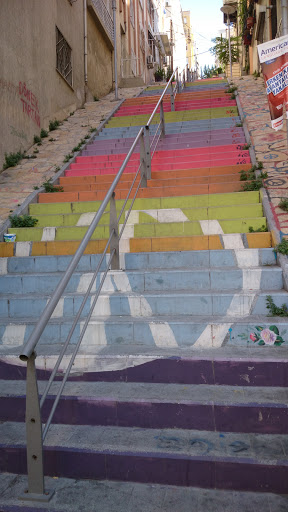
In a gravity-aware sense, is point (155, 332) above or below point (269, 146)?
below

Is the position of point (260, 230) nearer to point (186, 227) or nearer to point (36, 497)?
point (186, 227)

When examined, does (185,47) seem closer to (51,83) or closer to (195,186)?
A: (51,83)

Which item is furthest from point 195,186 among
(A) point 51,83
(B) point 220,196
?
(A) point 51,83

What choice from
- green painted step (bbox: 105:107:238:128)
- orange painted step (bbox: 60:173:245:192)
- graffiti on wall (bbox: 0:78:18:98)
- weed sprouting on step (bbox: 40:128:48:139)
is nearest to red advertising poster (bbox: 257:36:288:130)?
orange painted step (bbox: 60:173:245:192)

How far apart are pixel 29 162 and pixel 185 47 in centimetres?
5868

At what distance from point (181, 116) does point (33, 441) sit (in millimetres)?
9725

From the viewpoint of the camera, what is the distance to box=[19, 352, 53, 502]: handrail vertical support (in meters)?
2.33

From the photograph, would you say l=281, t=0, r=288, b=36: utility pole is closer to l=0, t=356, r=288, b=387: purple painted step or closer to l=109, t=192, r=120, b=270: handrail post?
l=109, t=192, r=120, b=270: handrail post

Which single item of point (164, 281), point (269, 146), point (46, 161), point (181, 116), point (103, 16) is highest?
point (103, 16)

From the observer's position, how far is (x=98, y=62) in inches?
663

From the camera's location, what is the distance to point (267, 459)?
249cm

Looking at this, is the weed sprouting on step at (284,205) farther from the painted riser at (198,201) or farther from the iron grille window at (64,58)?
the iron grille window at (64,58)

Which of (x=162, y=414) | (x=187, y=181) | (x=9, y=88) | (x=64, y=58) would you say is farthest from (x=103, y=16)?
(x=162, y=414)

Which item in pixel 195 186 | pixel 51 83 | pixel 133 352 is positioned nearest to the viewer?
pixel 133 352
